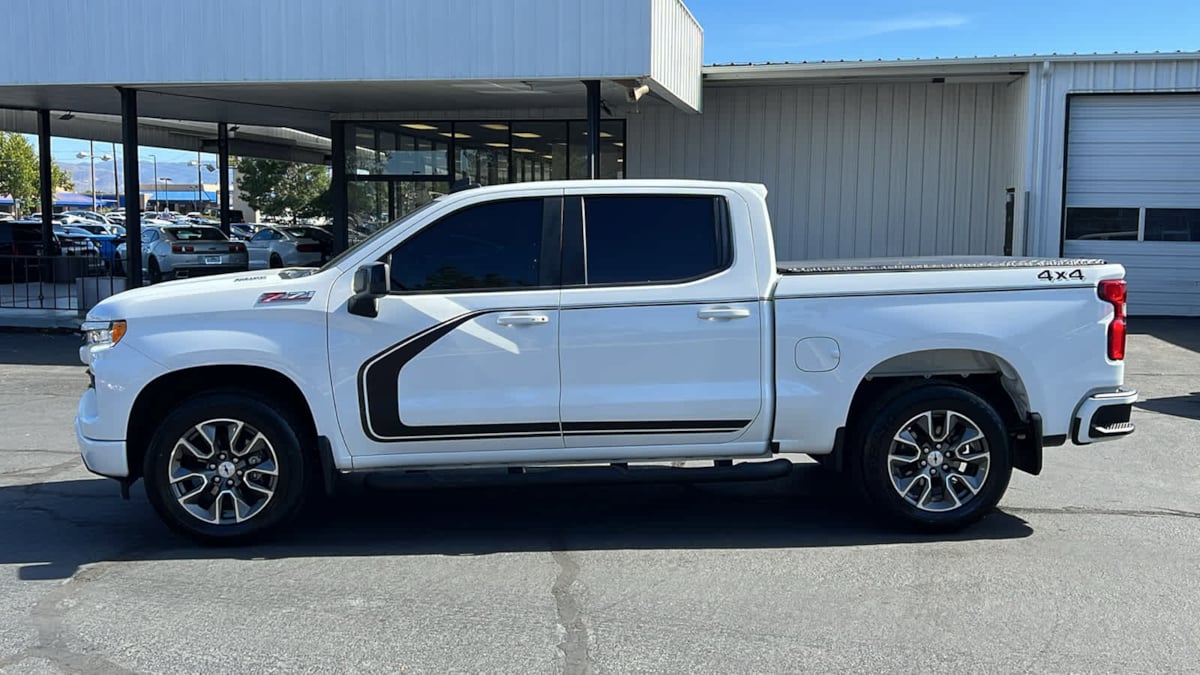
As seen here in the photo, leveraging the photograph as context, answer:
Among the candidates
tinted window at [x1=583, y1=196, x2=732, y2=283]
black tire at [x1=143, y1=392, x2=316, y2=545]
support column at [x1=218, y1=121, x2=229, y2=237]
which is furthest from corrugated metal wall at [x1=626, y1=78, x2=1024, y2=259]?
black tire at [x1=143, y1=392, x2=316, y2=545]

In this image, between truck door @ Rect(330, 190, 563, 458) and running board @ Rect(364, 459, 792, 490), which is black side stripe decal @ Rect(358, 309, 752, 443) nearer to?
truck door @ Rect(330, 190, 563, 458)

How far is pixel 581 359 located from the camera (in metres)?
5.81

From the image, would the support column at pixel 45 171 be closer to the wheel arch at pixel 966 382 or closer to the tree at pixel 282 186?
the wheel arch at pixel 966 382

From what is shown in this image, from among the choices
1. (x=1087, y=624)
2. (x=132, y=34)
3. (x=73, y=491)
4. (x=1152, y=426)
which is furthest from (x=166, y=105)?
(x=1087, y=624)

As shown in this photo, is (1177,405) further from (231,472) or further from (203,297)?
(203,297)

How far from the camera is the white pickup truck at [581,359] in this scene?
19.0ft

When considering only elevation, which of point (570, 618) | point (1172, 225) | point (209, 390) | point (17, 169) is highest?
point (17, 169)

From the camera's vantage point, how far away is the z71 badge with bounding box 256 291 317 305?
579 centimetres

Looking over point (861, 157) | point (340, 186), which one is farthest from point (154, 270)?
point (861, 157)

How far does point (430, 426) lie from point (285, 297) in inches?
41.0

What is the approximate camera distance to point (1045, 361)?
19.5ft

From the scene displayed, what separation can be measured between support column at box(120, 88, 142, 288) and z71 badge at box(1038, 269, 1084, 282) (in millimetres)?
12564

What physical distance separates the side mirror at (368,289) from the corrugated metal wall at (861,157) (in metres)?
13.5

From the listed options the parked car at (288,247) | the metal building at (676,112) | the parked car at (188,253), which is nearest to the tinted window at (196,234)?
the parked car at (188,253)
